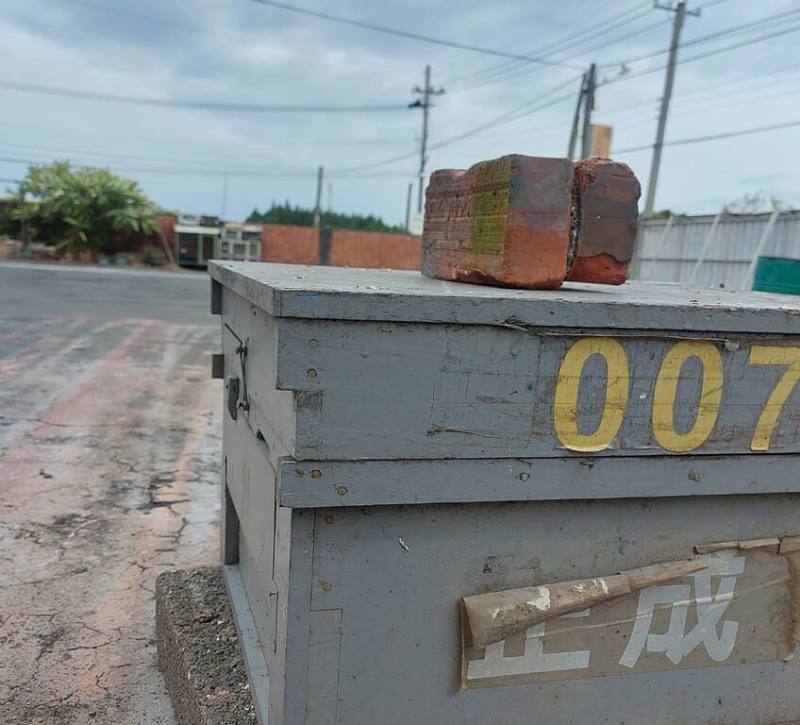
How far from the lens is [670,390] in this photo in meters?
1.46

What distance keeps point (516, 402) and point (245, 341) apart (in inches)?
31.4

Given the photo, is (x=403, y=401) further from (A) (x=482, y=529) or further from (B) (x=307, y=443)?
(A) (x=482, y=529)

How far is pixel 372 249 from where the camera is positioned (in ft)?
110

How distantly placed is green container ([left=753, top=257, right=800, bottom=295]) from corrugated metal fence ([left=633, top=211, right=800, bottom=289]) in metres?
5.90

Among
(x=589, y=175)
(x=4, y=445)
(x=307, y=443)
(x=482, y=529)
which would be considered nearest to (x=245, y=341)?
(x=307, y=443)

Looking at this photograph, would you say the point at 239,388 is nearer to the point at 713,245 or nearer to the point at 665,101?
the point at 713,245

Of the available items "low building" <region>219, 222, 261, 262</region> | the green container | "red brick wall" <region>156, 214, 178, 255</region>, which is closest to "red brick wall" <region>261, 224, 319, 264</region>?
"low building" <region>219, 222, 261, 262</region>

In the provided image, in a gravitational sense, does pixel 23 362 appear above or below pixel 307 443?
below

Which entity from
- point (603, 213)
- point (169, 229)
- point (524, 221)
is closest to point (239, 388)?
point (524, 221)

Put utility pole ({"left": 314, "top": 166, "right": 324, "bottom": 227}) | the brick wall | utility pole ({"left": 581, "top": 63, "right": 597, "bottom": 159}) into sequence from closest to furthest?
utility pole ({"left": 581, "top": 63, "right": 597, "bottom": 159}) < the brick wall < utility pole ({"left": 314, "top": 166, "right": 324, "bottom": 227})

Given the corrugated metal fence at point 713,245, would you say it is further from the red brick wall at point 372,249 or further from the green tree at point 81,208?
the green tree at point 81,208

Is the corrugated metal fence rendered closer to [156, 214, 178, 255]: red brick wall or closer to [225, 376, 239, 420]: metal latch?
[225, 376, 239, 420]: metal latch

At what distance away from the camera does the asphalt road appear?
8.25ft

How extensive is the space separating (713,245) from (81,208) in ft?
79.4
